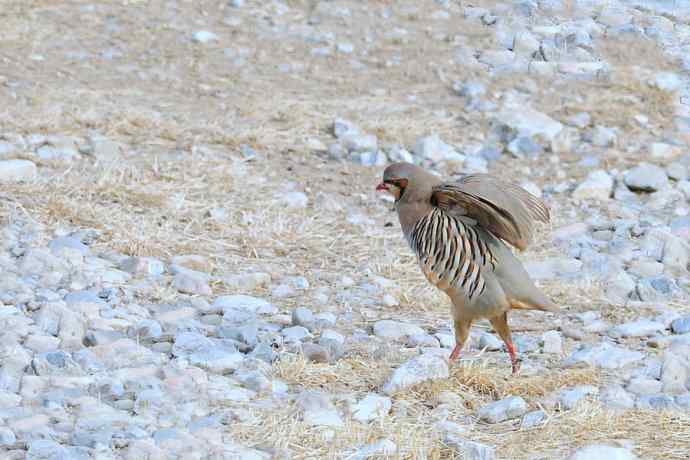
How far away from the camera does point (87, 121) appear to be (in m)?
7.17

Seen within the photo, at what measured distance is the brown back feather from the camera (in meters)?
4.16

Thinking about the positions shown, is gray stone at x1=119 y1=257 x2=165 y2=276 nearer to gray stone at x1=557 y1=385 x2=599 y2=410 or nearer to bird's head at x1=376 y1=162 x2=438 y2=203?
bird's head at x1=376 y1=162 x2=438 y2=203

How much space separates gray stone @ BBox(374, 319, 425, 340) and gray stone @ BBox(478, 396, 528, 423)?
87 cm

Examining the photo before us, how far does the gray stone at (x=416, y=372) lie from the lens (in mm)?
4047

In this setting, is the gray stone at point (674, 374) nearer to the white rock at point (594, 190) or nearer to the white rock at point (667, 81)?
the white rock at point (594, 190)

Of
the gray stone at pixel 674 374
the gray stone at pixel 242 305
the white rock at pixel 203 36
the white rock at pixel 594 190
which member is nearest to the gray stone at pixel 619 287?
the gray stone at pixel 674 374

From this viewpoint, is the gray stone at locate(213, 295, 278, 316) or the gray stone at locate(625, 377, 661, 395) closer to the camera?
the gray stone at locate(625, 377, 661, 395)

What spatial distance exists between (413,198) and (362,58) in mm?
4829

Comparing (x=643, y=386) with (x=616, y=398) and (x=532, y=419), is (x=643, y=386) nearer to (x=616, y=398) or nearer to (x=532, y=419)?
(x=616, y=398)

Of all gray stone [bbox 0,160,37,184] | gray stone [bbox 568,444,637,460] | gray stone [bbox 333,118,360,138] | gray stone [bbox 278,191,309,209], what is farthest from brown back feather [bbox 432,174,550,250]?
gray stone [bbox 333,118,360,138]

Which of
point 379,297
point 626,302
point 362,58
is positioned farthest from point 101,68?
point 626,302

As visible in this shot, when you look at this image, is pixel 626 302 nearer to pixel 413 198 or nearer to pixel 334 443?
pixel 413 198

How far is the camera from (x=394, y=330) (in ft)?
15.7

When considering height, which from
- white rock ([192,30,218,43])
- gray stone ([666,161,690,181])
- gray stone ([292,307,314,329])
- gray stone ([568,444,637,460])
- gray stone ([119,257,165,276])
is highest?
gray stone ([568,444,637,460])
